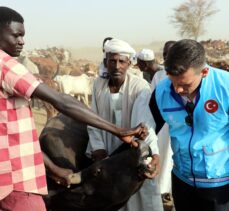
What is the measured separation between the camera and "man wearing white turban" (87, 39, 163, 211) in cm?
376

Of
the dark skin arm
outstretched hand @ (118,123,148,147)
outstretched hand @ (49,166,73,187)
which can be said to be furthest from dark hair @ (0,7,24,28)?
outstretched hand @ (49,166,73,187)

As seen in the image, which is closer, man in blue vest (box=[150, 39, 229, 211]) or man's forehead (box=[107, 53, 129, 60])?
man in blue vest (box=[150, 39, 229, 211])

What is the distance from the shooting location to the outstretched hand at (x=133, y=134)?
2.80m

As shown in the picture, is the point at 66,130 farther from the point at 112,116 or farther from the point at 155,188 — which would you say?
the point at 155,188

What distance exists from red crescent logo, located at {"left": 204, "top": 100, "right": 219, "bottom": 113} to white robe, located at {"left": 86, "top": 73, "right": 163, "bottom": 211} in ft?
2.29

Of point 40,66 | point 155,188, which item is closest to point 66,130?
point 155,188

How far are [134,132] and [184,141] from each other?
1.09ft

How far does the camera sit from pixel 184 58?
8.92 ft

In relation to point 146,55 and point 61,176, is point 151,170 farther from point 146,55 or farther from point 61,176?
point 146,55

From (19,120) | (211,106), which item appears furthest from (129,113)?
(19,120)

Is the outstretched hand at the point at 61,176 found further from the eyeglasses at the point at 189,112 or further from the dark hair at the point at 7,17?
the dark hair at the point at 7,17

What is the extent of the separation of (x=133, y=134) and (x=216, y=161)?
549 mm

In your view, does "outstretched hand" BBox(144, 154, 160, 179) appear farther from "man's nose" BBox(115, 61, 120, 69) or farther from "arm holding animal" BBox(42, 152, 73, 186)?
"man's nose" BBox(115, 61, 120, 69)

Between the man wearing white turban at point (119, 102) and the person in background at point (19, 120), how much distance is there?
1.05 m
